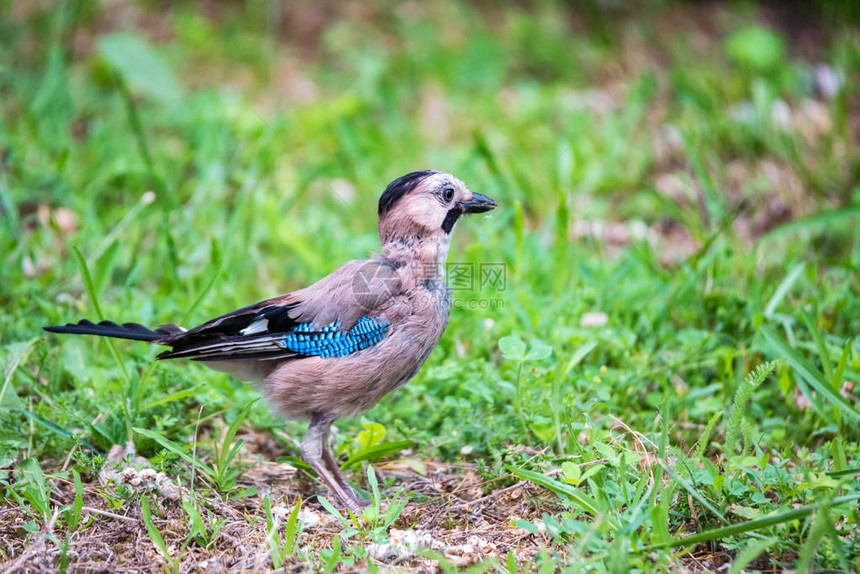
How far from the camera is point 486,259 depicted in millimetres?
5438

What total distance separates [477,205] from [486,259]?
1280 mm

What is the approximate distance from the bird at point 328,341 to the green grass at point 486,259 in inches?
8.4

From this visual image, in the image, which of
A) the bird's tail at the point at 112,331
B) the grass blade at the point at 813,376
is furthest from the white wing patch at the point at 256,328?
the grass blade at the point at 813,376

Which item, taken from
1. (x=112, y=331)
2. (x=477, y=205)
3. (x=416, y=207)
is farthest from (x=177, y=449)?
(x=477, y=205)

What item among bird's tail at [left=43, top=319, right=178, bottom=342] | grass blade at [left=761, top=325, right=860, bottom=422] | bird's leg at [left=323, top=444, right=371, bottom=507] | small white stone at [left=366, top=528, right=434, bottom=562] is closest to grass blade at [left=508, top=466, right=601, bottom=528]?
small white stone at [left=366, top=528, right=434, bottom=562]

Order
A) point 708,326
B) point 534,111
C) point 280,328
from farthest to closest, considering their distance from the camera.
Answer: point 534,111
point 708,326
point 280,328

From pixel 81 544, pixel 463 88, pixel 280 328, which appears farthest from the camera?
pixel 463 88

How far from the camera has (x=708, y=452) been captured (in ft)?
13.2

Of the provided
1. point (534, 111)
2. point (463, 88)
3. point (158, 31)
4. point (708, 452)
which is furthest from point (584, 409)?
point (158, 31)

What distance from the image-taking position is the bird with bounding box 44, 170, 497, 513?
12.3 feet

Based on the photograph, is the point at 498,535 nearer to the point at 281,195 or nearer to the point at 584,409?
the point at 584,409

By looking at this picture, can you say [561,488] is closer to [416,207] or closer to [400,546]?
[400,546]

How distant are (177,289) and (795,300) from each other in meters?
3.59

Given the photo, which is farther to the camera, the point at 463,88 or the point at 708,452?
the point at 463,88
